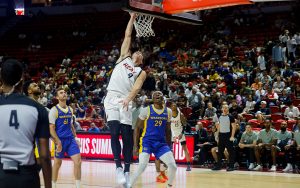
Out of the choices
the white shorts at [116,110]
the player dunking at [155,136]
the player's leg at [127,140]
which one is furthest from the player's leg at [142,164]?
the white shorts at [116,110]

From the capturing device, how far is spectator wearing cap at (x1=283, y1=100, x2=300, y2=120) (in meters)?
17.7

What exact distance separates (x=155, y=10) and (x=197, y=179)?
16.0 feet

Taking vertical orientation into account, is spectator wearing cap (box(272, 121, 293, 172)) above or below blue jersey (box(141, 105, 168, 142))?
below

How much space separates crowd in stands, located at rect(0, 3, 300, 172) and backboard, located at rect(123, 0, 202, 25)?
19.1ft

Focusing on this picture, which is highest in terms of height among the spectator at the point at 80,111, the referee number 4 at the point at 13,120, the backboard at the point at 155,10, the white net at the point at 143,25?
the backboard at the point at 155,10

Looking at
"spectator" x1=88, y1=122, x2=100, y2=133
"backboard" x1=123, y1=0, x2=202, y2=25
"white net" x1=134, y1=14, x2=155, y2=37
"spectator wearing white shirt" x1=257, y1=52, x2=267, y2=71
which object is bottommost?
"spectator" x1=88, y1=122, x2=100, y2=133

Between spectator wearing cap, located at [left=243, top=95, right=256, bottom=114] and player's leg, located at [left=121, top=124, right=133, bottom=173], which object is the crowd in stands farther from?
player's leg, located at [left=121, top=124, right=133, bottom=173]

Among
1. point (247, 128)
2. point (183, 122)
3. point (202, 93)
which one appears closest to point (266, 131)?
point (247, 128)

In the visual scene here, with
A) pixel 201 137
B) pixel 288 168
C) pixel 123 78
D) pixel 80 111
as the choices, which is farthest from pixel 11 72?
pixel 80 111

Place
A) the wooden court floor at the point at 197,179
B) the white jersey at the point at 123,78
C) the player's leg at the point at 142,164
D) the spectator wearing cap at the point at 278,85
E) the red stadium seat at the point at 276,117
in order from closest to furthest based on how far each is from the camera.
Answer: the white jersey at the point at 123,78 < the player's leg at the point at 142,164 < the wooden court floor at the point at 197,179 < the red stadium seat at the point at 276,117 < the spectator wearing cap at the point at 278,85

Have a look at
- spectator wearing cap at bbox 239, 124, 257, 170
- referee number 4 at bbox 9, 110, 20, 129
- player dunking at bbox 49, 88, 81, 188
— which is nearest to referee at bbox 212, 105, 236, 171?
spectator wearing cap at bbox 239, 124, 257, 170

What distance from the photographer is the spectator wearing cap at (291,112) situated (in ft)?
58.1

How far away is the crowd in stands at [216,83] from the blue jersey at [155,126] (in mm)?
6734

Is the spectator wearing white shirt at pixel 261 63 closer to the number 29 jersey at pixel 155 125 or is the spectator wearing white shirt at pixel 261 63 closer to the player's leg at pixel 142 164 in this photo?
the number 29 jersey at pixel 155 125
